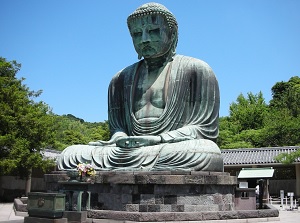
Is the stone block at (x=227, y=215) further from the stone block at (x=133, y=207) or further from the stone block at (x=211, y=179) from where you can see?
the stone block at (x=133, y=207)

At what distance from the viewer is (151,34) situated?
34.6 ft

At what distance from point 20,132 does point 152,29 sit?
8936mm

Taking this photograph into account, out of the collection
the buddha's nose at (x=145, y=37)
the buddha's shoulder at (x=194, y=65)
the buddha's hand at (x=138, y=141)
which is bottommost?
the buddha's hand at (x=138, y=141)

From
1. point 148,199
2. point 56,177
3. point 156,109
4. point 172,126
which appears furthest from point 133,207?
point 156,109

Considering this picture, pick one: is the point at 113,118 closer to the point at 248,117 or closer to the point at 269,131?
the point at 269,131

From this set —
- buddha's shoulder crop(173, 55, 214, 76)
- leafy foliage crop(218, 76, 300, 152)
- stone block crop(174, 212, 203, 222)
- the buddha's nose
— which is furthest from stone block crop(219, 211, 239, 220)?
leafy foliage crop(218, 76, 300, 152)

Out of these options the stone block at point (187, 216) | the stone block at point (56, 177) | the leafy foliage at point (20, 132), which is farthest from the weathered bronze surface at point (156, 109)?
the leafy foliage at point (20, 132)

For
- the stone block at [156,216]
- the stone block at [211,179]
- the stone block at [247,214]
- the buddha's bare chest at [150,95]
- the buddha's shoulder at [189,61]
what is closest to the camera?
the stone block at [156,216]

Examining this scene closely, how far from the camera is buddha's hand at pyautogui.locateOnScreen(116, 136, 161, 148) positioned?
9312 mm

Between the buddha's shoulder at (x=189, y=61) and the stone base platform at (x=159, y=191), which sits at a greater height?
the buddha's shoulder at (x=189, y=61)

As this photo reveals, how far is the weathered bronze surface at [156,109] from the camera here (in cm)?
895

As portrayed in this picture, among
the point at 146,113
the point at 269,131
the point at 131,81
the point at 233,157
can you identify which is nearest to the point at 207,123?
the point at 146,113

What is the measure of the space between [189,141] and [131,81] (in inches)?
111

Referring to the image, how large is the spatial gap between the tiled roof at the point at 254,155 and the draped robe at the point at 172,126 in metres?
16.1
